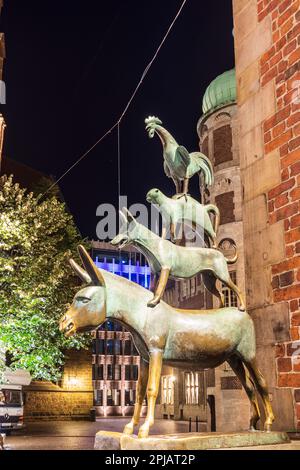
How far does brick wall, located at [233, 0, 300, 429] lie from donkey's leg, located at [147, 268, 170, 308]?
69.5 inches

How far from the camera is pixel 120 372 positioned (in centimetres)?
6831

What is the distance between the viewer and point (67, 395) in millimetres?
38219

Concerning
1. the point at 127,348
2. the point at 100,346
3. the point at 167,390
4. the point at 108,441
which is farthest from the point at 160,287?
the point at 127,348

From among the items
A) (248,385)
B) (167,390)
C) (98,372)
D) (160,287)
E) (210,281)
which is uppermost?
(210,281)

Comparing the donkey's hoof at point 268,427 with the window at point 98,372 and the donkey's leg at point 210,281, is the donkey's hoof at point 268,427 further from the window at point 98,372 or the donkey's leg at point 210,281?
the window at point 98,372

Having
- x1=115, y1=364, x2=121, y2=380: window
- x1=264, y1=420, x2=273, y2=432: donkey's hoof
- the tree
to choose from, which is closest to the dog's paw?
x1=264, y1=420, x2=273, y2=432: donkey's hoof

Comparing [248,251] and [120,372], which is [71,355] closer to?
[120,372]

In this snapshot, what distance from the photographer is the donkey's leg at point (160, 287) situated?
12.8 feet

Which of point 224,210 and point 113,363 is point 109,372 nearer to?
point 113,363

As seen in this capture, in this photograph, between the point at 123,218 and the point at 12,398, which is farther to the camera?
the point at 12,398

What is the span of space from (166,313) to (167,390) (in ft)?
150

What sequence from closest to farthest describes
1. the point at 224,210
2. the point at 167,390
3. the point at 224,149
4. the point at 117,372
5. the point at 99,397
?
the point at 224,210 → the point at 224,149 → the point at 167,390 → the point at 99,397 → the point at 117,372

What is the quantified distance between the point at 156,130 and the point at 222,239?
25621 millimetres
